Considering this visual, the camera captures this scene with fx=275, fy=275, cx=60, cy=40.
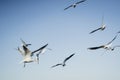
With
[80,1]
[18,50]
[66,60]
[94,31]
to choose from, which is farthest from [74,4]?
[18,50]

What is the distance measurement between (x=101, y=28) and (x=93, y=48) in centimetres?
252

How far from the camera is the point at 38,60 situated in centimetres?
2077

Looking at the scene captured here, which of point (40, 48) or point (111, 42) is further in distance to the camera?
point (111, 42)

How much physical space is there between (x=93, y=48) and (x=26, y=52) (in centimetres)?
580

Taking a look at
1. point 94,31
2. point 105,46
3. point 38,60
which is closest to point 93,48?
point 105,46

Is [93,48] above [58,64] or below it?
above

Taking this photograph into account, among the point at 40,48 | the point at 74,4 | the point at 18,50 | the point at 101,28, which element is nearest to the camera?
the point at 40,48

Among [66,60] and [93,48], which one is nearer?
[93,48]

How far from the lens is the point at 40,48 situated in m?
20.2

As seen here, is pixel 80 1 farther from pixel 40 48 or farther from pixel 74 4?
pixel 40 48

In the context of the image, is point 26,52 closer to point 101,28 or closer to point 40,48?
point 40,48

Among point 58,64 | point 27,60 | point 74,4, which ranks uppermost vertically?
point 74,4

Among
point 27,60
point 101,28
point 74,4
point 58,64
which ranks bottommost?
point 58,64

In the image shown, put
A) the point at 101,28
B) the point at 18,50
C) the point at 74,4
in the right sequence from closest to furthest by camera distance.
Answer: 1. the point at 18,50
2. the point at 101,28
3. the point at 74,4
